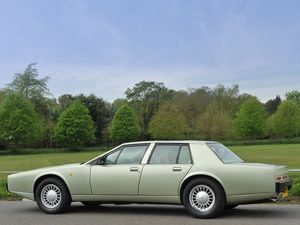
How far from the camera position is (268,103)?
135500 mm

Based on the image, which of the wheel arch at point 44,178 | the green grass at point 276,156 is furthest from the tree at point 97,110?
the wheel arch at point 44,178

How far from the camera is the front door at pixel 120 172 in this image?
9.54 m

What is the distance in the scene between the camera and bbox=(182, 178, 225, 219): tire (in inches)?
354

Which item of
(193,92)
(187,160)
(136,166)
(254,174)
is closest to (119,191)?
(136,166)

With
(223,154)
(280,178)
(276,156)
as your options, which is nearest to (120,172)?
(223,154)

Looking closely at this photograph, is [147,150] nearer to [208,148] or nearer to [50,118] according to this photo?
[208,148]

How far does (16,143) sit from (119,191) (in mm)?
78382

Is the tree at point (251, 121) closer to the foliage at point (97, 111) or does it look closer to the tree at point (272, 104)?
the foliage at point (97, 111)

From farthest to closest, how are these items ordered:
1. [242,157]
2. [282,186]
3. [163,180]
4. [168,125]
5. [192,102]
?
[192,102]
[168,125]
[242,157]
[163,180]
[282,186]

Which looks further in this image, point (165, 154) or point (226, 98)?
point (226, 98)

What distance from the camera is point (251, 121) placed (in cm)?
9331

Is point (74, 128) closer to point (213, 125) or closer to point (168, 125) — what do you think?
point (168, 125)

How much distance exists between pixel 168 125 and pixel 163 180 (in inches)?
3199

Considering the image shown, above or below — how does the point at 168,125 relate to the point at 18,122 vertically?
below
